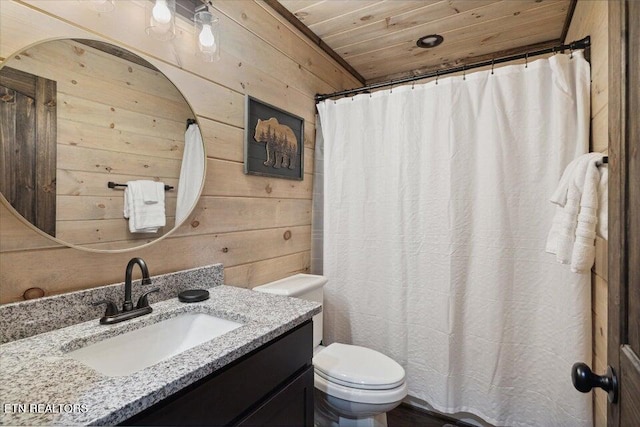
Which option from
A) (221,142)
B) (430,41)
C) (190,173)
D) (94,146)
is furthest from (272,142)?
(430,41)

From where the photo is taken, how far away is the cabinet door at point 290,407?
879 millimetres

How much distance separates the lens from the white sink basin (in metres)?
0.87

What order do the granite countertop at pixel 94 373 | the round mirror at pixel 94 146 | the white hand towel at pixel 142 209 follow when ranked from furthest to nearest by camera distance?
the white hand towel at pixel 142 209
the round mirror at pixel 94 146
the granite countertop at pixel 94 373

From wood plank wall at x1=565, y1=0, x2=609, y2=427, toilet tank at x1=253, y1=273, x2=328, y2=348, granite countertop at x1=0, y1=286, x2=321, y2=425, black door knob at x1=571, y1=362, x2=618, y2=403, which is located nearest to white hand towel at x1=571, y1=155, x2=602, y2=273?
wood plank wall at x1=565, y1=0, x2=609, y2=427

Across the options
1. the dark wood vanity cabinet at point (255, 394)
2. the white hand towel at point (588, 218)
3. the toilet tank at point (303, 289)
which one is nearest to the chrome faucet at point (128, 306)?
the dark wood vanity cabinet at point (255, 394)

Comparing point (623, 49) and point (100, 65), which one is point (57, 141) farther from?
point (623, 49)

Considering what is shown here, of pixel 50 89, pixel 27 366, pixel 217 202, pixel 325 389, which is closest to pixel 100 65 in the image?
pixel 50 89

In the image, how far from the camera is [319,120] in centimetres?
215

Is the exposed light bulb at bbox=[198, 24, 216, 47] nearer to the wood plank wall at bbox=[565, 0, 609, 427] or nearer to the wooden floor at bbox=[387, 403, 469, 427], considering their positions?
the wood plank wall at bbox=[565, 0, 609, 427]

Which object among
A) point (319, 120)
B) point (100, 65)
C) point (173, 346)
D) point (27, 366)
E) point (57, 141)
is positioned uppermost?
point (319, 120)

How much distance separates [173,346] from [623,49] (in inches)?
55.9

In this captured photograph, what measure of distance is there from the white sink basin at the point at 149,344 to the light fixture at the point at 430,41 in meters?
2.13

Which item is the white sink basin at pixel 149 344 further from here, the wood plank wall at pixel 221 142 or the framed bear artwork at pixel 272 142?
the framed bear artwork at pixel 272 142

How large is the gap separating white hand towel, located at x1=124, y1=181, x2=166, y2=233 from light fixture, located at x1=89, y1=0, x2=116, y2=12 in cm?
56
